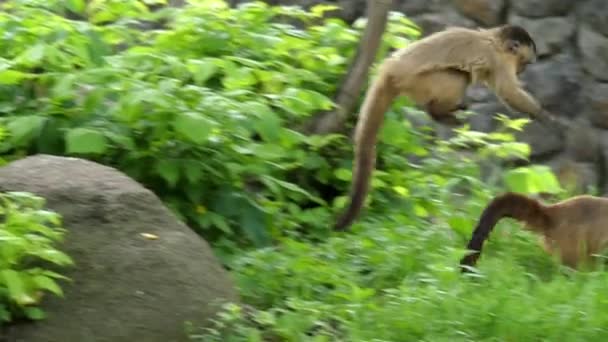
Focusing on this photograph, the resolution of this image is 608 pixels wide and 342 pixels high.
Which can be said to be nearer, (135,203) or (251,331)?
(251,331)

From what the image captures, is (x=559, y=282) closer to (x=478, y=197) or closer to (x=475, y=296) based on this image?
(x=475, y=296)

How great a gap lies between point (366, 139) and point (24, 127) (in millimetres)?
1938

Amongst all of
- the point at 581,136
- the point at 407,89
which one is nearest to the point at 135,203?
the point at 407,89

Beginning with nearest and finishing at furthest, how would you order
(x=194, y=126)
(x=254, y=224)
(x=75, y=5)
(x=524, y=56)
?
(x=194, y=126), (x=254, y=224), (x=75, y=5), (x=524, y=56)

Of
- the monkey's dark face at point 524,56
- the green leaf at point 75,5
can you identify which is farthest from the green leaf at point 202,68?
the monkey's dark face at point 524,56

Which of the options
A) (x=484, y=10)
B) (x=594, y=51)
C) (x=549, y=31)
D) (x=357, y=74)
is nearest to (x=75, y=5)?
(x=357, y=74)

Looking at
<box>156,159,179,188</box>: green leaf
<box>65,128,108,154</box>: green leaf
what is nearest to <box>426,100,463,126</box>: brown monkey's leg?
<box>156,159,179,188</box>: green leaf

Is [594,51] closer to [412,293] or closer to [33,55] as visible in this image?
[412,293]

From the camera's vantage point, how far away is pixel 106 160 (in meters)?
5.76

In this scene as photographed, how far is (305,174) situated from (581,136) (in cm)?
392

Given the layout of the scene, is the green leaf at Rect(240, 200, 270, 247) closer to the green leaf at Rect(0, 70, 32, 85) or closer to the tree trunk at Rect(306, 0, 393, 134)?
the tree trunk at Rect(306, 0, 393, 134)

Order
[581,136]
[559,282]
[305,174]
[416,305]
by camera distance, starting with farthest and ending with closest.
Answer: [581,136] < [305,174] < [559,282] < [416,305]

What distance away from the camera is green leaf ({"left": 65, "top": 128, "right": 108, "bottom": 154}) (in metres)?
5.25

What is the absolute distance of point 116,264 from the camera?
4.58 m
